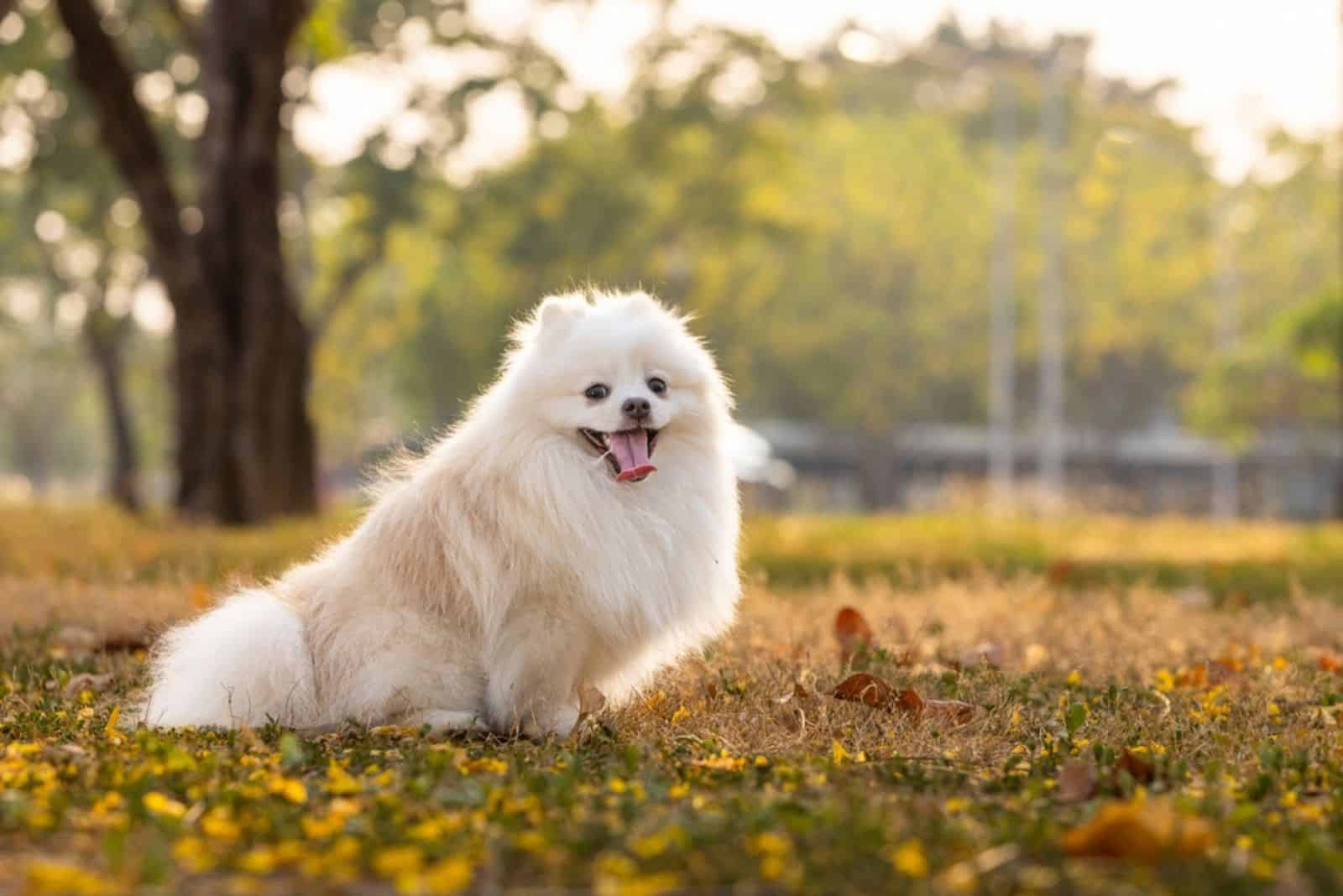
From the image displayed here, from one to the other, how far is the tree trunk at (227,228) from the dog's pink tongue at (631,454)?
391 inches

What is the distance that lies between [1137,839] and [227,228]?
12902mm

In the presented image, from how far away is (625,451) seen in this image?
203 inches

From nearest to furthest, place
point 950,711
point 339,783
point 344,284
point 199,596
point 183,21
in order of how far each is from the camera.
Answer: point 339,783, point 950,711, point 199,596, point 183,21, point 344,284

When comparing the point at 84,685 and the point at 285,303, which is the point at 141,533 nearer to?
the point at 285,303

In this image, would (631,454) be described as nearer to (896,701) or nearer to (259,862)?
(896,701)

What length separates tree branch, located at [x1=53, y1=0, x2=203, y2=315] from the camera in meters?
14.5

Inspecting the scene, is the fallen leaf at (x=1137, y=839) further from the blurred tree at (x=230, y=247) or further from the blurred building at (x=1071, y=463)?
the blurred building at (x=1071, y=463)

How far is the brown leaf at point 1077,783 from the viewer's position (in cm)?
398

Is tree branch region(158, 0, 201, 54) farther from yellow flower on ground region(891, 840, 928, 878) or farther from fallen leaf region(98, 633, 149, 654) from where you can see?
yellow flower on ground region(891, 840, 928, 878)

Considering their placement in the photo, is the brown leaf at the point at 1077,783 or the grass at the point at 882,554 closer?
the brown leaf at the point at 1077,783

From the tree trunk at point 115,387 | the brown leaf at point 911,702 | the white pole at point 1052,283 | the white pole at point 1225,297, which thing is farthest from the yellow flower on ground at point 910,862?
the white pole at point 1225,297

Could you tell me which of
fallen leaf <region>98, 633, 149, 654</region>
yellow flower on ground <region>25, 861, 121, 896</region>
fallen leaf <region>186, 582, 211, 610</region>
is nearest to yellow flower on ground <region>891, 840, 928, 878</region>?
yellow flower on ground <region>25, 861, 121, 896</region>

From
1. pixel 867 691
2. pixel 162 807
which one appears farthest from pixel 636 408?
pixel 162 807

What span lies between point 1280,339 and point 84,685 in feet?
51.7
